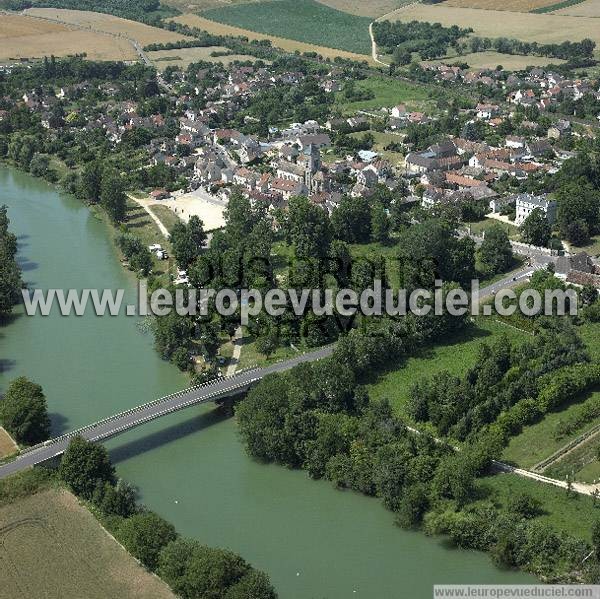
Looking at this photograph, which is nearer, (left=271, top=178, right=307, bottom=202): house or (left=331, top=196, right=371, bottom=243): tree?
(left=331, top=196, right=371, bottom=243): tree

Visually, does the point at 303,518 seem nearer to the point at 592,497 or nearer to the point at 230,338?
the point at 592,497

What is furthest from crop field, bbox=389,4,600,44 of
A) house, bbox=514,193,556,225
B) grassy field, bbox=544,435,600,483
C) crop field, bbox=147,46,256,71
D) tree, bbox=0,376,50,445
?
tree, bbox=0,376,50,445

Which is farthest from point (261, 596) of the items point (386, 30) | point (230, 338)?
point (386, 30)

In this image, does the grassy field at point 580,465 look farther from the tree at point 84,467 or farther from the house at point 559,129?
the house at point 559,129

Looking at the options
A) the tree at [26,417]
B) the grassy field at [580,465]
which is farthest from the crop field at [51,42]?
the grassy field at [580,465]

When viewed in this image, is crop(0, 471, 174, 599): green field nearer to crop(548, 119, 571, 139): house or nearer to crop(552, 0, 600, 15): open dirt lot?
crop(548, 119, 571, 139): house

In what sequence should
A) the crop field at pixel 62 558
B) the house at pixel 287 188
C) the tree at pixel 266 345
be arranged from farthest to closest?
the house at pixel 287 188, the tree at pixel 266 345, the crop field at pixel 62 558
